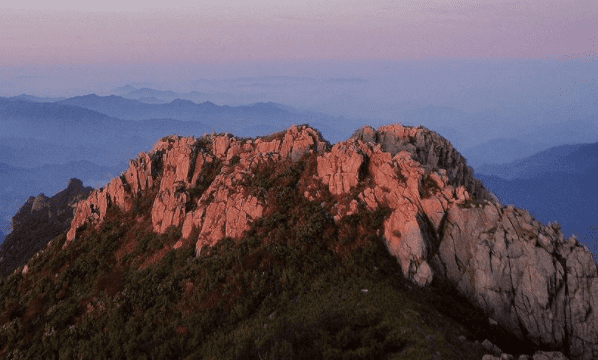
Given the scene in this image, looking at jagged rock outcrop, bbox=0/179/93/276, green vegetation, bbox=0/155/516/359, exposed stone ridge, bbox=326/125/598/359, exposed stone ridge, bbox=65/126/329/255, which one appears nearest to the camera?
green vegetation, bbox=0/155/516/359

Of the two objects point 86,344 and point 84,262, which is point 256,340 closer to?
point 86,344

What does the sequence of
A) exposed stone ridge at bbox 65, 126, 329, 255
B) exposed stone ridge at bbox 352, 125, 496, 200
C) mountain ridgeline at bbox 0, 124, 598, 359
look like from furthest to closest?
exposed stone ridge at bbox 352, 125, 496, 200, exposed stone ridge at bbox 65, 126, 329, 255, mountain ridgeline at bbox 0, 124, 598, 359

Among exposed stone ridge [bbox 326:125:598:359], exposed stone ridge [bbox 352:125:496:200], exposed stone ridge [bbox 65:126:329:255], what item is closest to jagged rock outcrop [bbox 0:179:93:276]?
exposed stone ridge [bbox 65:126:329:255]

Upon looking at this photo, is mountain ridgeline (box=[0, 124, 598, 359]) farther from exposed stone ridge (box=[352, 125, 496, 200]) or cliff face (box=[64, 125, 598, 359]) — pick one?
exposed stone ridge (box=[352, 125, 496, 200])

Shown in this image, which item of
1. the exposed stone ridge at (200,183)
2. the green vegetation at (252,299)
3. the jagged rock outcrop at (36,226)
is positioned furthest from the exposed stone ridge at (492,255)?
the jagged rock outcrop at (36,226)

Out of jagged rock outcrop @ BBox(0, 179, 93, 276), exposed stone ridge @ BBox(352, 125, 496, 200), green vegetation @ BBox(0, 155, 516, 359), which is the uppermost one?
exposed stone ridge @ BBox(352, 125, 496, 200)

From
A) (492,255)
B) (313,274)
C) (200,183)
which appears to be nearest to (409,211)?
(492,255)
